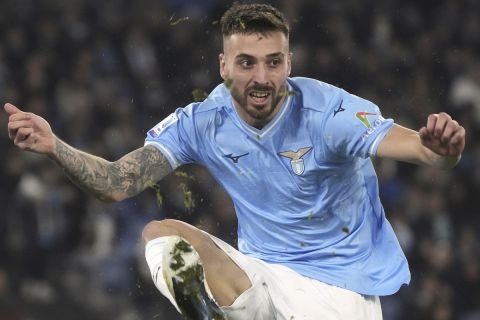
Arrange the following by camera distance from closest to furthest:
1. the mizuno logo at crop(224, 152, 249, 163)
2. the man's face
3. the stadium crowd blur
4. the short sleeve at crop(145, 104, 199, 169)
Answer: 1. the man's face
2. the mizuno logo at crop(224, 152, 249, 163)
3. the short sleeve at crop(145, 104, 199, 169)
4. the stadium crowd blur

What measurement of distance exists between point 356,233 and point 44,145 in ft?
5.59

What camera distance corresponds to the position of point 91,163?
558 cm

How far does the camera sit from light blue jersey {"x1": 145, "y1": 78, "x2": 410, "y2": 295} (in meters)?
5.58

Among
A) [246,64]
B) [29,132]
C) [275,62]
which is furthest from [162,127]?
[29,132]

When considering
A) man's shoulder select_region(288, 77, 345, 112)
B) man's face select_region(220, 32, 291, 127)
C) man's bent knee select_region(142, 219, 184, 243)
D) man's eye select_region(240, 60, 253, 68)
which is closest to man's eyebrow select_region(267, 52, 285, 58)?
man's face select_region(220, 32, 291, 127)

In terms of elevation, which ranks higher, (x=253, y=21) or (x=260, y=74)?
(x=253, y=21)

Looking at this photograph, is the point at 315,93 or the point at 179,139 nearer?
the point at 315,93

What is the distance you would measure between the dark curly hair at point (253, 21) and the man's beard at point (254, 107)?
0.95 feet

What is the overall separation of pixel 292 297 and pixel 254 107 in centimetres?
98

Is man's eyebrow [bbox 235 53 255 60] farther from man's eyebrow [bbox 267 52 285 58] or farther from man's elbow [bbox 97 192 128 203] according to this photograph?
man's elbow [bbox 97 192 128 203]

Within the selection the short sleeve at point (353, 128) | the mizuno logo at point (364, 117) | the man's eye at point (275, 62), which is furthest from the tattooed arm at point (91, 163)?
the mizuno logo at point (364, 117)

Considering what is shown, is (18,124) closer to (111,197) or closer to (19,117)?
(19,117)

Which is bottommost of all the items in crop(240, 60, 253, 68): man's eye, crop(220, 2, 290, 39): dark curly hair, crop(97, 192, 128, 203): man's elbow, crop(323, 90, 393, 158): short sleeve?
crop(97, 192, 128, 203): man's elbow

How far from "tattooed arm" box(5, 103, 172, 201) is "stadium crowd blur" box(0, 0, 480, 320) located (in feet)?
11.8
